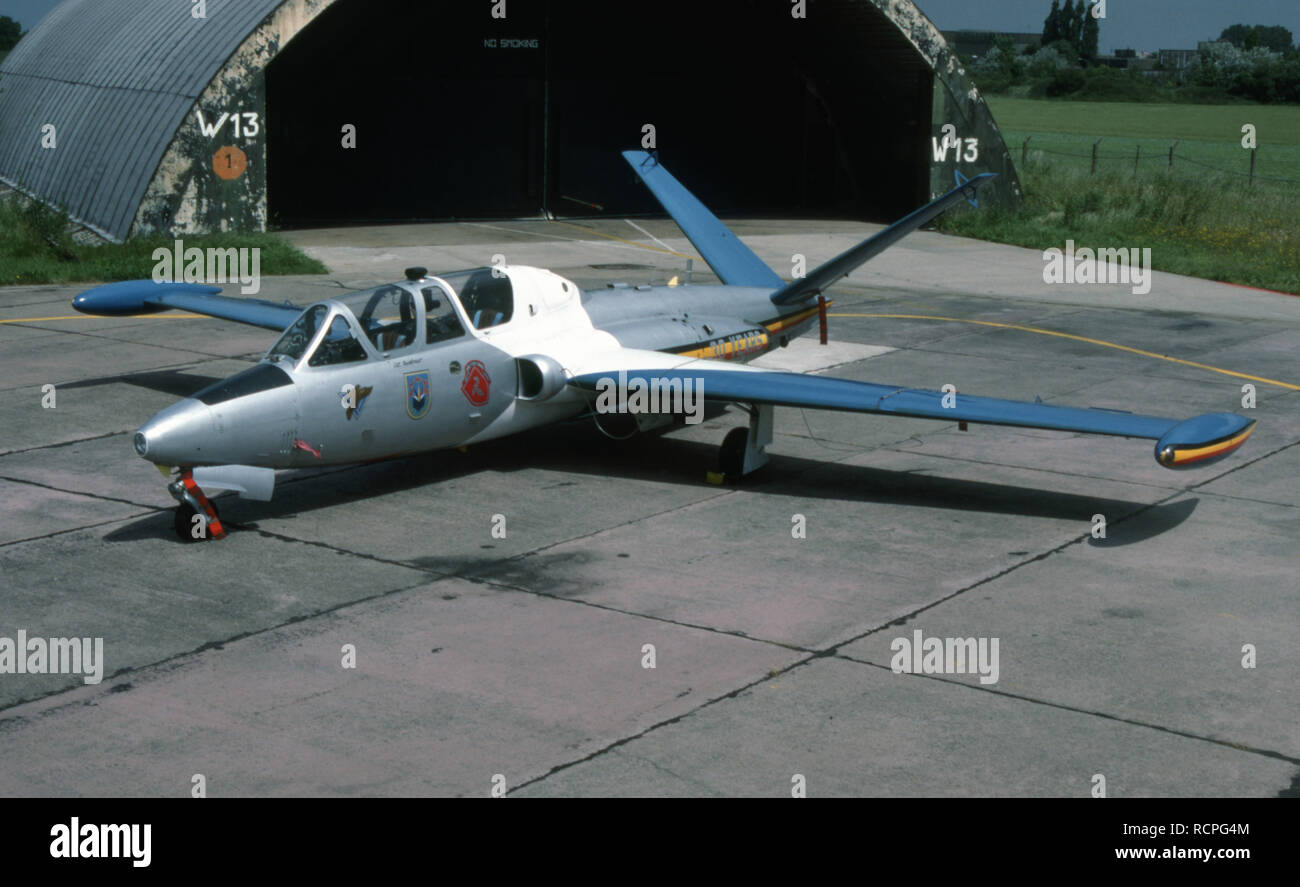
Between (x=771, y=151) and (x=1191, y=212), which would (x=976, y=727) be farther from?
(x=771, y=151)

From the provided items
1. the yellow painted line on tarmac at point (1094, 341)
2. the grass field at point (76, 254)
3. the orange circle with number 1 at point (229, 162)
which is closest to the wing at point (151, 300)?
the grass field at point (76, 254)

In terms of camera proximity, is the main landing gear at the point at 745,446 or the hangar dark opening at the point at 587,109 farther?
the hangar dark opening at the point at 587,109

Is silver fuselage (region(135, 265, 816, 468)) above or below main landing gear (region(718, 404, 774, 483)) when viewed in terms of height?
above

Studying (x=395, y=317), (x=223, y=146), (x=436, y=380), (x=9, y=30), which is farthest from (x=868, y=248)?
(x=9, y=30)

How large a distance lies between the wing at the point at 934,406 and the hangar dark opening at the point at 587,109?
77.4 ft

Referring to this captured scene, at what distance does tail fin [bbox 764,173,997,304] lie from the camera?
16906 mm

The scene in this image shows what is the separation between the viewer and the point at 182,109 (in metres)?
30.3

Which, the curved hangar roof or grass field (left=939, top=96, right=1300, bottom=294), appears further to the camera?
grass field (left=939, top=96, right=1300, bottom=294)

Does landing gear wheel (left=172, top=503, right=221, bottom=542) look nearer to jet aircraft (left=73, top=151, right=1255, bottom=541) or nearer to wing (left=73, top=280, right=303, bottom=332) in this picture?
jet aircraft (left=73, top=151, right=1255, bottom=541)

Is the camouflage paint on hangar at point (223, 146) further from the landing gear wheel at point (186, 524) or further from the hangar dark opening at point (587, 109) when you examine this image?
the landing gear wheel at point (186, 524)

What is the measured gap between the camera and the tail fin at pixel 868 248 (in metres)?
16.9

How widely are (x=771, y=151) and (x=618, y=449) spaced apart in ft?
96.1

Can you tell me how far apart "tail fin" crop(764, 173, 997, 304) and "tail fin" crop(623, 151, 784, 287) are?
2.87 ft

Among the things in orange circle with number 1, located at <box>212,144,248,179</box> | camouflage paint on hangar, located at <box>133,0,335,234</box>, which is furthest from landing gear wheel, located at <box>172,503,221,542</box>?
orange circle with number 1, located at <box>212,144,248,179</box>
